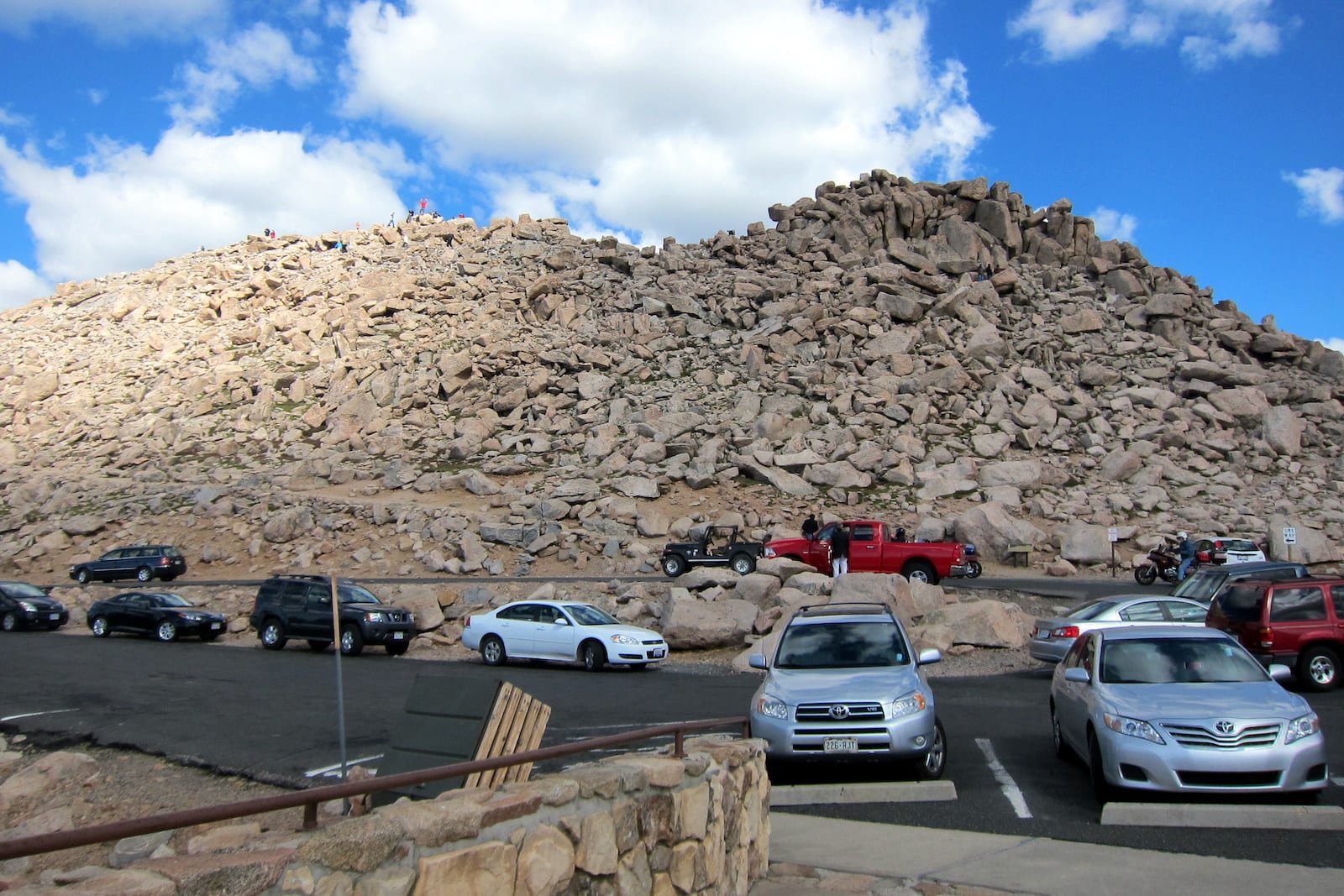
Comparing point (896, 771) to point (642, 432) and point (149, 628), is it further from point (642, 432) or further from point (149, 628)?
point (642, 432)

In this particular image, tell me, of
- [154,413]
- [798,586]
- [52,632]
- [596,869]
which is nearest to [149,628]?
[52,632]

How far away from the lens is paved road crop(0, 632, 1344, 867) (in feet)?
27.3

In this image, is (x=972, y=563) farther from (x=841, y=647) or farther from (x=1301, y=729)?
(x=1301, y=729)

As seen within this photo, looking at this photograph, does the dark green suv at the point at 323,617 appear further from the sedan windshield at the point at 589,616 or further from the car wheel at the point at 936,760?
the car wheel at the point at 936,760

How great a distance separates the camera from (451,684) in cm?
612

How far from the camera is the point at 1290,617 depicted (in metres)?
14.6

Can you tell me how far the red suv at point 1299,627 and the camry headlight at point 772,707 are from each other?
9.28 m

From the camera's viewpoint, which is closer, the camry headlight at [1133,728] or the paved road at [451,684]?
the camry headlight at [1133,728]

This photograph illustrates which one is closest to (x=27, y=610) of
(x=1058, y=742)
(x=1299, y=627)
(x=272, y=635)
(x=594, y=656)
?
(x=272, y=635)

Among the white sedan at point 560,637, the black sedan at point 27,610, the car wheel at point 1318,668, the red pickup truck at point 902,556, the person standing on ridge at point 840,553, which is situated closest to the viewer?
the car wheel at point 1318,668

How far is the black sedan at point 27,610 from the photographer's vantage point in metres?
26.0

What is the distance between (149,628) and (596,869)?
2347 centimetres

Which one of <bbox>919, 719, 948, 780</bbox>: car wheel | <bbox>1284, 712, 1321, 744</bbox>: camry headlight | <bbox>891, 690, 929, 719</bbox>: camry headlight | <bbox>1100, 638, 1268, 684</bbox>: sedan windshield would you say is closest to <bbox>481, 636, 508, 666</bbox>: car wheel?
<bbox>919, 719, 948, 780</bbox>: car wheel

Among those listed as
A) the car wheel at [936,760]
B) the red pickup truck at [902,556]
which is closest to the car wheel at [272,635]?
the red pickup truck at [902,556]
